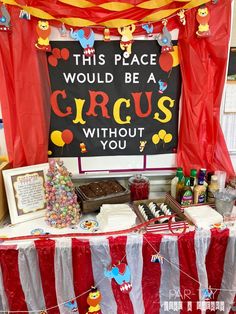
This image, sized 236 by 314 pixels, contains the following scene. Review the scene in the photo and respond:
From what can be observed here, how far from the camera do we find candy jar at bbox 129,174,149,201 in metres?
1.49

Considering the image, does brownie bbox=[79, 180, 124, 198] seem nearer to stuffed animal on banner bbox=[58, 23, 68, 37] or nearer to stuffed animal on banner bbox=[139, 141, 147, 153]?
stuffed animal on banner bbox=[139, 141, 147, 153]

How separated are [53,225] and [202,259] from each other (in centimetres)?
72

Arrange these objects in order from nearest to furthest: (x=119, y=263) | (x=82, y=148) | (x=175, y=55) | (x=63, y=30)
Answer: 1. (x=119, y=263)
2. (x=63, y=30)
3. (x=175, y=55)
4. (x=82, y=148)

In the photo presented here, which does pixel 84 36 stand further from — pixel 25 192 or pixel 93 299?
pixel 93 299

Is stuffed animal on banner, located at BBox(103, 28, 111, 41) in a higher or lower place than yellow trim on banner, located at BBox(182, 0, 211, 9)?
lower

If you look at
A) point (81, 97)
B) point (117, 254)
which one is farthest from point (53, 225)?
point (81, 97)

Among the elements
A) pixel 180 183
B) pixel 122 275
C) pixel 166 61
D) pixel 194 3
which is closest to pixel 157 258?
pixel 122 275

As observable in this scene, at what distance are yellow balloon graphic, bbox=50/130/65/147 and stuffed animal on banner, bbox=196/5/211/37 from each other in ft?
2.90

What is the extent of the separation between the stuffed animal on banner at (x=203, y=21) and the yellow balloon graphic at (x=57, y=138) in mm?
884

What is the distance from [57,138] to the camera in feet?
4.88

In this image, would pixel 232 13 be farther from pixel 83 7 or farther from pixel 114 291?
pixel 114 291

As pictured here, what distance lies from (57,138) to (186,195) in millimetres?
762

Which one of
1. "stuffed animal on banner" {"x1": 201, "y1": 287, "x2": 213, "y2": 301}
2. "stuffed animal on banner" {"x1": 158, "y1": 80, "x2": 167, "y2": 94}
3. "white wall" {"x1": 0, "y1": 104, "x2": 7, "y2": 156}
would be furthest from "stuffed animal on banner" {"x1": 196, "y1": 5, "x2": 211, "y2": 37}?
"stuffed animal on banner" {"x1": 201, "y1": 287, "x2": 213, "y2": 301}

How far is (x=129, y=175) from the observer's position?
159cm
